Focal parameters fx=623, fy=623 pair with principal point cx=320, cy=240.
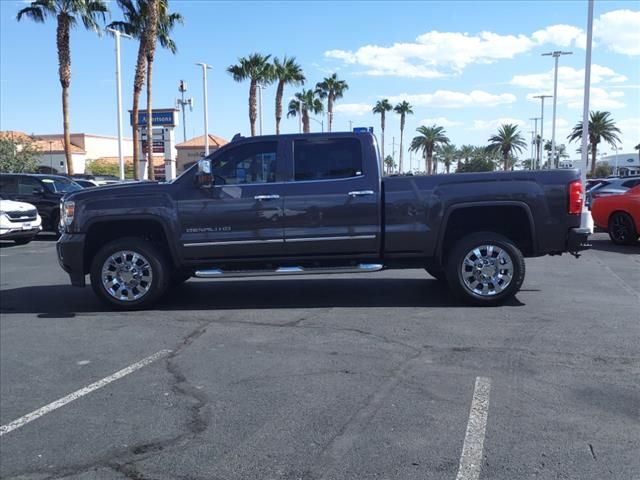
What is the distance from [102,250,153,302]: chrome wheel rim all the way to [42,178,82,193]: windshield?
11885 mm

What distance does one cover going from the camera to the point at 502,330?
6516 mm

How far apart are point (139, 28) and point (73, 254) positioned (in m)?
26.5

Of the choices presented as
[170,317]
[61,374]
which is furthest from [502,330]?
[61,374]

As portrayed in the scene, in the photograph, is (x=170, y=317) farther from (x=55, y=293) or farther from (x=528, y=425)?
(x=528, y=425)

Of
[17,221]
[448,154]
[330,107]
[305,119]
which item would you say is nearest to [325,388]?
[17,221]

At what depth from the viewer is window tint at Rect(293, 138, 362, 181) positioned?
304 inches

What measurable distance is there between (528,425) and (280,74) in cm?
4921

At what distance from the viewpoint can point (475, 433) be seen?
4012mm

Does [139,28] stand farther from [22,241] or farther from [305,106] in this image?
[305,106]

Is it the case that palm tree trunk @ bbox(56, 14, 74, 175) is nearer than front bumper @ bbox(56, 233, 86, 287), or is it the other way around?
front bumper @ bbox(56, 233, 86, 287)


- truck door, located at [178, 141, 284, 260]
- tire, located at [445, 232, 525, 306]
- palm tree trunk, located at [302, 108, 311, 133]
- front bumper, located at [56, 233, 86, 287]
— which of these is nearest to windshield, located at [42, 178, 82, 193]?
front bumper, located at [56, 233, 86, 287]

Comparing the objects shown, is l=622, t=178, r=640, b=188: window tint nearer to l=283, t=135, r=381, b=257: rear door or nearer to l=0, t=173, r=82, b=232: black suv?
l=283, t=135, r=381, b=257: rear door

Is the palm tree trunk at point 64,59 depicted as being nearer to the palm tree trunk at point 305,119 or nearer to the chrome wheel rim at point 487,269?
the chrome wheel rim at point 487,269

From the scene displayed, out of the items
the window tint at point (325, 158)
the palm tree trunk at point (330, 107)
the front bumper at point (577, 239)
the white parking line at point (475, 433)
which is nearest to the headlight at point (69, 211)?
the window tint at point (325, 158)
